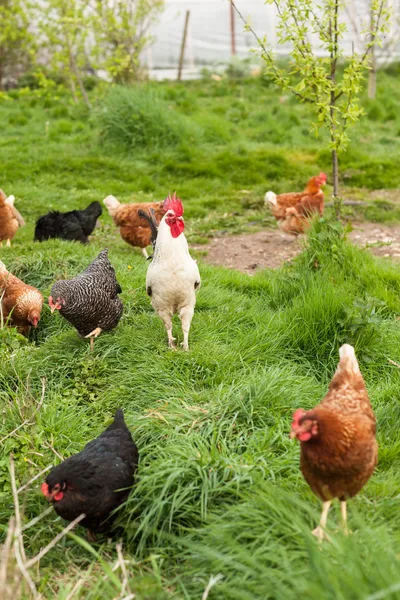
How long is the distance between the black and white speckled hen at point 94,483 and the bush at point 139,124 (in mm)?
8258

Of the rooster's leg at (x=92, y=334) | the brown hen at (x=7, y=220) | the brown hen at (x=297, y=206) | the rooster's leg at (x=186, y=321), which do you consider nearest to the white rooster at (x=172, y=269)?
the rooster's leg at (x=186, y=321)

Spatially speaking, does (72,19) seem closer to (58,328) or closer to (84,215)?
(84,215)

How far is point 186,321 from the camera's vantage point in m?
4.72

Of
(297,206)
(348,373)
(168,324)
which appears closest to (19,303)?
(168,324)

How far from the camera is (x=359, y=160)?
34.8 ft

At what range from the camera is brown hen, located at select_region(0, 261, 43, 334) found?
17.1 ft

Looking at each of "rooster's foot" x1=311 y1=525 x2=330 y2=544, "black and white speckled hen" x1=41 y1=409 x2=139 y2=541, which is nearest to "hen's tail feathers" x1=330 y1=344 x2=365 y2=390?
"rooster's foot" x1=311 y1=525 x2=330 y2=544

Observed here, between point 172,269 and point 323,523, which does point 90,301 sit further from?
point 323,523

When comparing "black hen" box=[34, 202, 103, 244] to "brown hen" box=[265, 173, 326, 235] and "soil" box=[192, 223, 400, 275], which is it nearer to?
"soil" box=[192, 223, 400, 275]

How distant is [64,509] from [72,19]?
1102cm

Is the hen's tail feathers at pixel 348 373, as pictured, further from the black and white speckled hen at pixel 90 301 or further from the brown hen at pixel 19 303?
the brown hen at pixel 19 303

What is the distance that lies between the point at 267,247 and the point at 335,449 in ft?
17.2

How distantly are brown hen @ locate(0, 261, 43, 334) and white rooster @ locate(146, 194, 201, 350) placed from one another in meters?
1.14

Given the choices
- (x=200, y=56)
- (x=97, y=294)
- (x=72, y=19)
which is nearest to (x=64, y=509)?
(x=97, y=294)
